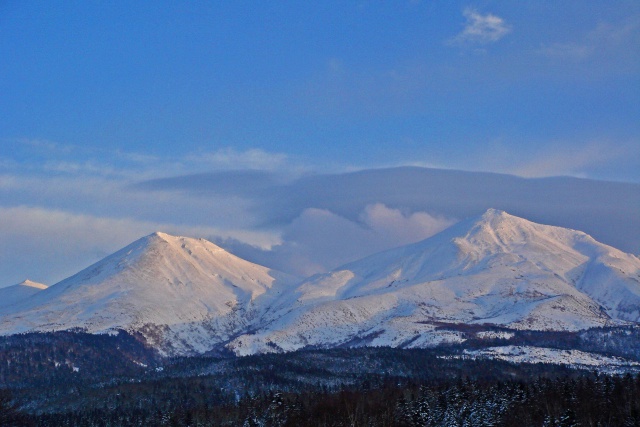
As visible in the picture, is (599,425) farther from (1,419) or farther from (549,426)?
(1,419)

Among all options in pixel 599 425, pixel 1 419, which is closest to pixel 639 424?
pixel 599 425

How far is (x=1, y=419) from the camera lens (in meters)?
198

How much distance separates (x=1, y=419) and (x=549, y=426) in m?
121

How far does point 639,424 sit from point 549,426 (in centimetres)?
2006

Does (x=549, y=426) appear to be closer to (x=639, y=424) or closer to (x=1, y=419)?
(x=639, y=424)

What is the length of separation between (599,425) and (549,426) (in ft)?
36.4

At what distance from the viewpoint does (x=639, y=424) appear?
188 metres

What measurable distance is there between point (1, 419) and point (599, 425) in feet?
434

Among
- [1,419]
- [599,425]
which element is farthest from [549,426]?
[1,419]

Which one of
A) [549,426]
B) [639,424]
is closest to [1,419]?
[549,426]

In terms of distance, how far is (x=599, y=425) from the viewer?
19962cm

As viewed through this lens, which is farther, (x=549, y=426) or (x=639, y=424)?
(x=549, y=426)

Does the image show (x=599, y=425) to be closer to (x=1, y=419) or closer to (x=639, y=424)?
(x=639, y=424)
